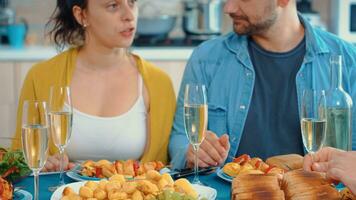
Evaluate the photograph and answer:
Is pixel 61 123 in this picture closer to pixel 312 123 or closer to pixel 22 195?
pixel 22 195

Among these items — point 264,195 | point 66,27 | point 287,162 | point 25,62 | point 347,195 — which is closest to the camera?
point 264,195

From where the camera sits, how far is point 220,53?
2498 millimetres

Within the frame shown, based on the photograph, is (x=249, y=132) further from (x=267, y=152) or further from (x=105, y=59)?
(x=105, y=59)

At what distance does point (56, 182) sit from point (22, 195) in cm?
21

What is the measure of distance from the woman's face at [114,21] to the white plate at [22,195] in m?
0.92

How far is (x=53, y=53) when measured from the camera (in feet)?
13.8

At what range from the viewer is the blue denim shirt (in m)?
2.39

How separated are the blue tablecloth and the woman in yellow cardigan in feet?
1.72

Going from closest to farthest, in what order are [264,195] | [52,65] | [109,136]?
[264,195] < [109,136] < [52,65]

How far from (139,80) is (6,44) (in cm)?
234

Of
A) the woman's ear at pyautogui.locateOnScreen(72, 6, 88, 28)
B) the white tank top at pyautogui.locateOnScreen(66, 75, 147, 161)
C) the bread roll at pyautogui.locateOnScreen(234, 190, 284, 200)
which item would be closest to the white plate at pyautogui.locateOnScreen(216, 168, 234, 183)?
the bread roll at pyautogui.locateOnScreen(234, 190, 284, 200)

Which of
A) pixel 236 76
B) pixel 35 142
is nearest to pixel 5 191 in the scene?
pixel 35 142

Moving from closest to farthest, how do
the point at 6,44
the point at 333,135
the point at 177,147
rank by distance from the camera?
the point at 333,135 → the point at 177,147 → the point at 6,44

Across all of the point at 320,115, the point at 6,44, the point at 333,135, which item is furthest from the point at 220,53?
the point at 6,44
